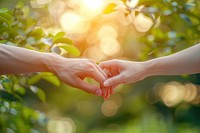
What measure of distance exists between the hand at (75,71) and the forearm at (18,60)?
1.7 inches

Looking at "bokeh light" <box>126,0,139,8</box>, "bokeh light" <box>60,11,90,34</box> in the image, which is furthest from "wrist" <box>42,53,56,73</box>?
"bokeh light" <box>60,11,90,34</box>

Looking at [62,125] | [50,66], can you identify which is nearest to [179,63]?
[50,66]

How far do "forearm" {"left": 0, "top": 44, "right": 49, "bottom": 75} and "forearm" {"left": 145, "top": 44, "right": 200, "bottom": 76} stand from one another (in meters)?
0.28

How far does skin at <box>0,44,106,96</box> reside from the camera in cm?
124

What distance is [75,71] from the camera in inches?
53.9

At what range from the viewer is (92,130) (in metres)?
5.72

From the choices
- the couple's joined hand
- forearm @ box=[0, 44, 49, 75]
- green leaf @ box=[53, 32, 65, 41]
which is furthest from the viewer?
green leaf @ box=[53, 32, 65, 41]

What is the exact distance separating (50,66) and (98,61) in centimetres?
302

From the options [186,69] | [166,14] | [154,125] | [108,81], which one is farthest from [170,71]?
[154,125]

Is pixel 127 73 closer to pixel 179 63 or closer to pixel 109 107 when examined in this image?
pixel 179 63

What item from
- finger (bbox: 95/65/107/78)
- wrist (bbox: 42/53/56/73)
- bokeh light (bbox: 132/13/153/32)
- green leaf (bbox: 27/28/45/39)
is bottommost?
wrist (bbox: 42/53/56/73)

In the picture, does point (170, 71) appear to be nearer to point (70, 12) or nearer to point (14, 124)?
point (14, 124)

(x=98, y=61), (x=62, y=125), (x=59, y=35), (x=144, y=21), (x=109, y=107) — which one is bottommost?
(x=59, y=35)

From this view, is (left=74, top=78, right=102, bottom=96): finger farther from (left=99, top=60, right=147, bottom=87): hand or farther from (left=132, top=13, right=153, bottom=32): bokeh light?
(left=132, top=13, right=153, bottom=32): bokeh light
